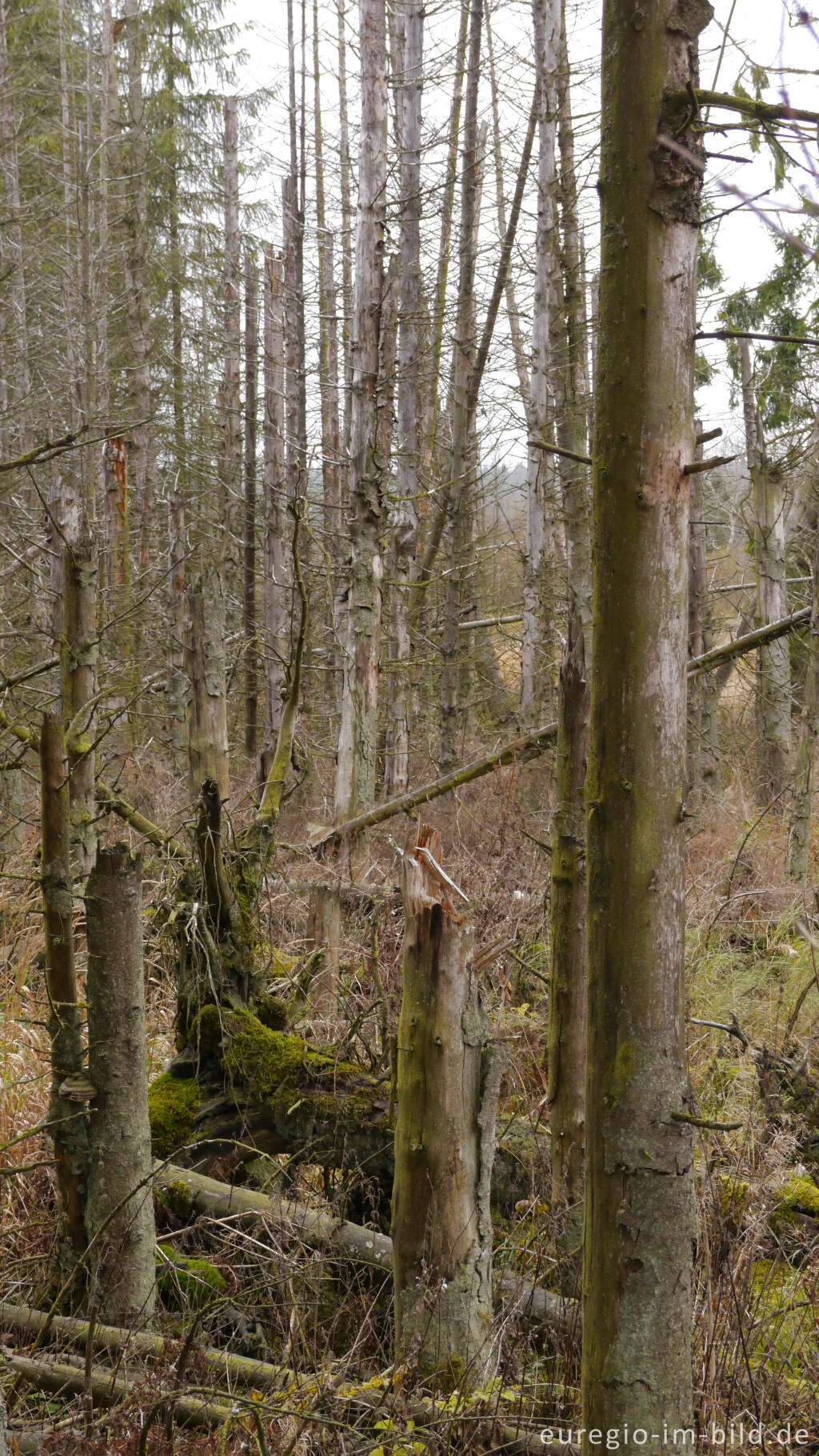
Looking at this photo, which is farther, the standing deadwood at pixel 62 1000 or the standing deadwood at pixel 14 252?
the standing deadwood at pixel 14 252

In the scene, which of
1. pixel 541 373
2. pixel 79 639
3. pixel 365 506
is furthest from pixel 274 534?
pixel 79 639

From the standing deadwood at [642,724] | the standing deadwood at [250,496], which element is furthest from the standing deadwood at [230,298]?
the standing deadwood at [642,724]

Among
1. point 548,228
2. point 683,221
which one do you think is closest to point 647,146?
point 683,221

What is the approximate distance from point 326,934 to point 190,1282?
248cm

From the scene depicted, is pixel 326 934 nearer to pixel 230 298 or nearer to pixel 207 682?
pixel 207 682

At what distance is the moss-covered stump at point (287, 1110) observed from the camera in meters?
3.77

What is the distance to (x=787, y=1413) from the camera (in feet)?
7.89

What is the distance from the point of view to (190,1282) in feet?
10.7

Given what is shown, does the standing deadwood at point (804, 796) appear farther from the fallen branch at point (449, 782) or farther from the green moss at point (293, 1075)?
the green moss at point (293, 1075)

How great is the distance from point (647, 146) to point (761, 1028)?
4762 mm

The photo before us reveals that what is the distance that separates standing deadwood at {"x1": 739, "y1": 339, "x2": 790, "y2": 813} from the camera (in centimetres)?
1024

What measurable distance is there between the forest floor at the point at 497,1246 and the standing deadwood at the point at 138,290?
955 centimetres

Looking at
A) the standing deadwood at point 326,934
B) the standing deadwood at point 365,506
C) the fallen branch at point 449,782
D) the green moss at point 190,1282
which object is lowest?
the green moss at point 190,1282

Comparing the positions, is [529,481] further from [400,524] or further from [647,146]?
[647,146]
